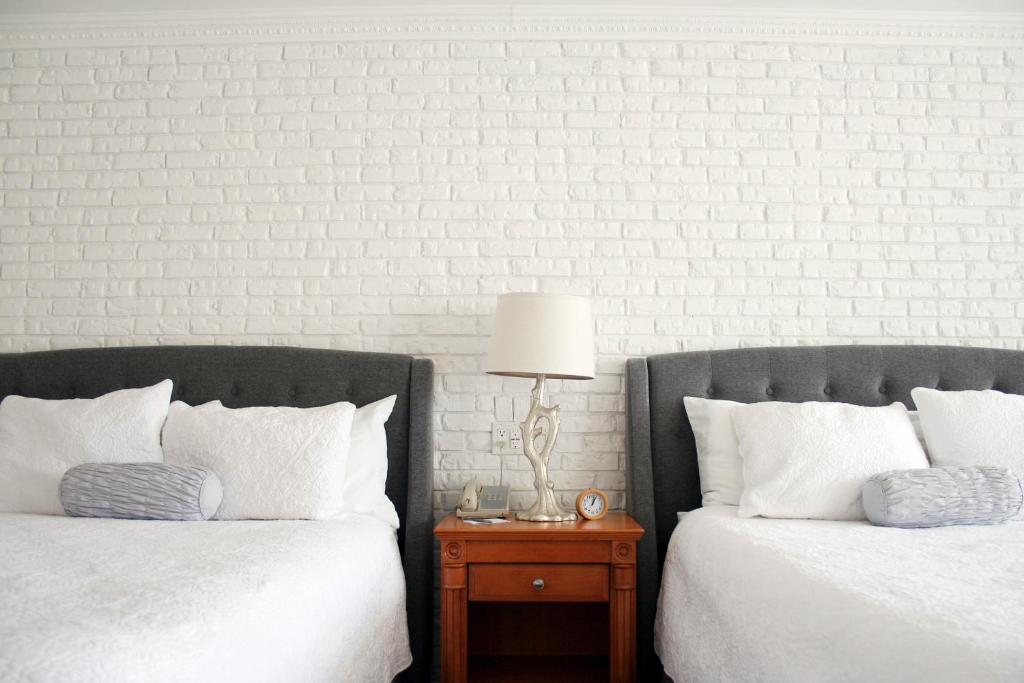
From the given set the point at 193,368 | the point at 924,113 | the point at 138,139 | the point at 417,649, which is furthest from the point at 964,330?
the point at 138,139

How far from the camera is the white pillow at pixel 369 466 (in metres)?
2.33

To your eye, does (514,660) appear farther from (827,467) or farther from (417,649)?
(827,467)

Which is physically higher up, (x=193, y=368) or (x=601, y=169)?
(x=601, y=169)

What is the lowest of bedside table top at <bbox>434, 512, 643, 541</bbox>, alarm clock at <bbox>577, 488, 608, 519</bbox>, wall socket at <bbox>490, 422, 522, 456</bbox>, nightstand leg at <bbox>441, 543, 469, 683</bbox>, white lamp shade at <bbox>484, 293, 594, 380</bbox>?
nightstand leg at <bbox>441, 543, 469, 683</bbox>

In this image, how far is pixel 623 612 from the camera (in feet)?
7.32

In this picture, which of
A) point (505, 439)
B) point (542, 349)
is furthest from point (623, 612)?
point (542, 349)

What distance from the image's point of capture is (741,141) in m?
2.80

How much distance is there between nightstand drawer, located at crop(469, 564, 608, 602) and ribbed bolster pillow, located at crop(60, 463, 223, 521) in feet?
2.76

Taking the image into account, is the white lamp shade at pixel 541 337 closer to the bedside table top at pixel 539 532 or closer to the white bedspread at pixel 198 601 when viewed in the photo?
the bedside table top at pixel 539 532

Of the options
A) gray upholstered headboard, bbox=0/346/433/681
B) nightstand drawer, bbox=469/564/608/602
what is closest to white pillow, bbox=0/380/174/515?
gray upholstered headboard, bbox=0/346/433/681

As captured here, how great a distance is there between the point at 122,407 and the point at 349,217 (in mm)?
1063

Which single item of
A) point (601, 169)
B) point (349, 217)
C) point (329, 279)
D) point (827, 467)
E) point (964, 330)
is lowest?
point (827, 467)

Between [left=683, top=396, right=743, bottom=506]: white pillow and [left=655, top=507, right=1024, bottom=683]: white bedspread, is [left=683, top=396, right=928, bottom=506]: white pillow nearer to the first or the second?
[left=683, top=396, right=743, bottom=506]: white pillow

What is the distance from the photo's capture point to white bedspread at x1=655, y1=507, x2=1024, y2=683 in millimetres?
1023
